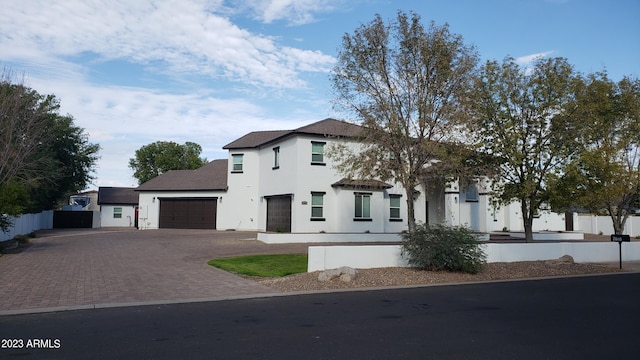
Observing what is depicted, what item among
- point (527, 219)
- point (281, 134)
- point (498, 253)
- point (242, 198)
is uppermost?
point (281, 134)

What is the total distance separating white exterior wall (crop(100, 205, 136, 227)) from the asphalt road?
140 ft

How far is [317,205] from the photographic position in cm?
2938

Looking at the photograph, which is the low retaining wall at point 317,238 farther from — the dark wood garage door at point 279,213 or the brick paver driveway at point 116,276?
the dark wood garage door at point 279,213

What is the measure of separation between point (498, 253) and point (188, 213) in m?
25.9

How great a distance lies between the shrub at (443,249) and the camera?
16.4 metres

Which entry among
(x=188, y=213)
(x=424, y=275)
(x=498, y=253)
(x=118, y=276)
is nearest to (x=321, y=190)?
(x=498, y=253)

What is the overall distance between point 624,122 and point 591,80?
2.48m

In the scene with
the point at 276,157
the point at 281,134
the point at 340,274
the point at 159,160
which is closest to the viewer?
the point at 340,274

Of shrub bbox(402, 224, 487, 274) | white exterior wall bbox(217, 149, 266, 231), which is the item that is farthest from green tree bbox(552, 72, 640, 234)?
white exterior wall bbox(217, 149, 266, 231)

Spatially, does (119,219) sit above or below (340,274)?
above

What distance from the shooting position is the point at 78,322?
929 centimetres

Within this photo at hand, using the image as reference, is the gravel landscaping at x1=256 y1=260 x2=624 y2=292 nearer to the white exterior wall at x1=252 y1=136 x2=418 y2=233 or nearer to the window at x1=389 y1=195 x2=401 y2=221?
the white exterior wall at x1=252 y1=136 x2=418 y2=233

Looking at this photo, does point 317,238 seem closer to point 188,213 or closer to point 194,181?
point 188,213

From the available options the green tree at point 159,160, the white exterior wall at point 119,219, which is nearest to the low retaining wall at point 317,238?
the white exterior wall at point 119,219
